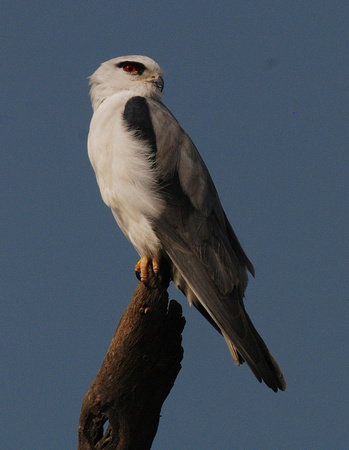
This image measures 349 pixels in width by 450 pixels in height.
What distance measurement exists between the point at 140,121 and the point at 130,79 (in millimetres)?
691

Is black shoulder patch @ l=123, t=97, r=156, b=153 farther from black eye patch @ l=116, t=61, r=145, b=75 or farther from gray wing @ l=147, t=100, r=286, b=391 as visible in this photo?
black eye patch @ l=116, t=61, r=145, b=75

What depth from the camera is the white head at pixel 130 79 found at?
5320 millimetres

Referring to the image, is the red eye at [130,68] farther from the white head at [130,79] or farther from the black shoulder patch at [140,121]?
the black shoulder patch at [140,121]

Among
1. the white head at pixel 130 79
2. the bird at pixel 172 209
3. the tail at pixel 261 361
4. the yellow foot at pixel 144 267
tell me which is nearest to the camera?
the tail at pixel 261 361

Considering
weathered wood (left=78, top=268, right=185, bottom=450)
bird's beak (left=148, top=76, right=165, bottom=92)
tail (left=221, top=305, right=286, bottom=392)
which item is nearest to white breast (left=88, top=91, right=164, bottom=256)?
weathered wood (left=78, top=268, right=185, bottom=450)

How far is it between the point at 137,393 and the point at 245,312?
0.96m

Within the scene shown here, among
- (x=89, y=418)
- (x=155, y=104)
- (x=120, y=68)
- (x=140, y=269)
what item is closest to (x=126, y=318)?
(x=140, y=269)

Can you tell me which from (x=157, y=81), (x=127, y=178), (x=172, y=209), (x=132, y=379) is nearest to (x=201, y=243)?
(x=172, y=209)

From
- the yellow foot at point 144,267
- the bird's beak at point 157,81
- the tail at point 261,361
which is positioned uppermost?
the bird's beak at point 157,81

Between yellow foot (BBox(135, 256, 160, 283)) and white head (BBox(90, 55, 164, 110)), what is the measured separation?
1339 millimetres

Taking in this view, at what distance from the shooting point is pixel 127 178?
4.73m

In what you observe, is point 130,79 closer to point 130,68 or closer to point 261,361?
point 130,68

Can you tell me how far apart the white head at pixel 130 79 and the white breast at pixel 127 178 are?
0.39 metres

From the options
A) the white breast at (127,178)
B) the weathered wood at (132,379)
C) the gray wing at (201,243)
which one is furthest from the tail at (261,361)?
the white breast at (127,178)
